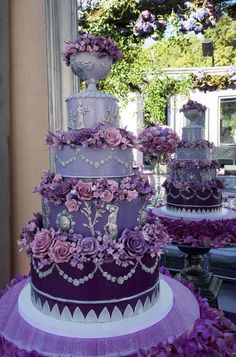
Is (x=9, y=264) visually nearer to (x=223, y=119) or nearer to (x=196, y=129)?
(x=196, y=129)

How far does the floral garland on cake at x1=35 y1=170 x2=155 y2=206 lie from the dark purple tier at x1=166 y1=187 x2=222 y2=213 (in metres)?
1.12

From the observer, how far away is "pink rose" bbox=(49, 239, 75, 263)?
2.73ft

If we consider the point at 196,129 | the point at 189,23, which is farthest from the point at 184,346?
the point at 189,23

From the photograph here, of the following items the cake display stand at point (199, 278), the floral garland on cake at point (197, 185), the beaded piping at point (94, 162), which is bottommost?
the cake display stand at point (199, 278)

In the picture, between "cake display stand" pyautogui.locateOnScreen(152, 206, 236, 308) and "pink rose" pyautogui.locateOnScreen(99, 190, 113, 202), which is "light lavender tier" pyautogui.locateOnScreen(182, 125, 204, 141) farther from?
"pink rose" pyautogui.locateOnScreen(99, 190, 113, 202)

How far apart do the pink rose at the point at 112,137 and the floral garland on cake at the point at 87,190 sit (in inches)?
3.7

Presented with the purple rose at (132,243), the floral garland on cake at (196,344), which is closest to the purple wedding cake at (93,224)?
the purple rose at (132,243)

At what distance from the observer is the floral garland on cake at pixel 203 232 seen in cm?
169

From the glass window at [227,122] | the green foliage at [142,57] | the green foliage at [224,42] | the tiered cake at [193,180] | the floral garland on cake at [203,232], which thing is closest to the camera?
the floral garland on cake at [203,232]

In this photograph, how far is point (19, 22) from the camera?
1622 mm

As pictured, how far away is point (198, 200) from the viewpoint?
199 centimetres

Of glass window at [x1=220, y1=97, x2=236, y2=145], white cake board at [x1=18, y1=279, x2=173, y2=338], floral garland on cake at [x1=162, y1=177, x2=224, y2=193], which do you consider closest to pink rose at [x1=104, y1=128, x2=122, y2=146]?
white cake board at [x1=18, y1=279, x2=173, y2=338]

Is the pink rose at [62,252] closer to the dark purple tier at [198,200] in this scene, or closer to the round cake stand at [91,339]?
the round cake stand at [91,339]

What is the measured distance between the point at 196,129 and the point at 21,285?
1382 millimetres
